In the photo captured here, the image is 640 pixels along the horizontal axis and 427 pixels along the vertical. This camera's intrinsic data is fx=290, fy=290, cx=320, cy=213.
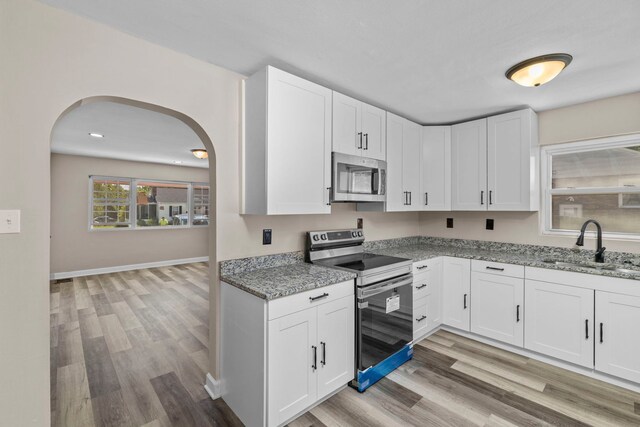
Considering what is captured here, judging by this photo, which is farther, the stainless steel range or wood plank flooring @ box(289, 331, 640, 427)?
the stainless steel range

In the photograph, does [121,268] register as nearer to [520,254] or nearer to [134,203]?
[134,203]

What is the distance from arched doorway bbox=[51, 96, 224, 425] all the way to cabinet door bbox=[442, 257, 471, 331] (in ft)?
7.89

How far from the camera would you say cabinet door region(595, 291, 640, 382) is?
2.17m

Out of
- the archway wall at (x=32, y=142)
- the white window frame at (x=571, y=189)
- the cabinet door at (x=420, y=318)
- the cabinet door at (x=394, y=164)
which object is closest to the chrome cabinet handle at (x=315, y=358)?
the cabinet door at (x=420, y=318)

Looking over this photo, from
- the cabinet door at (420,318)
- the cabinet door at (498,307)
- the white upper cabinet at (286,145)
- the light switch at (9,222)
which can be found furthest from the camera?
the cabinet door at (420,318)

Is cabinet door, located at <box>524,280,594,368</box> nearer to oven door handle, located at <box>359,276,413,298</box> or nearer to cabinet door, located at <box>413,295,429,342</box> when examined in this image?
cabinet door, located at <box>413,295,429,342</box>

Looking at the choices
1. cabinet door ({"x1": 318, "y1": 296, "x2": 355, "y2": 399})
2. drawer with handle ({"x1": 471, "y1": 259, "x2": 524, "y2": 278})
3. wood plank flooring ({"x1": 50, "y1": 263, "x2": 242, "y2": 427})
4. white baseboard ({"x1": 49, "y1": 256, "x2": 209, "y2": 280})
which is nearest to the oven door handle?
cabinet door ({"x1": 318, "y1": 296, "x2": 355, "y2": 399})

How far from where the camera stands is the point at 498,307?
2818 mm

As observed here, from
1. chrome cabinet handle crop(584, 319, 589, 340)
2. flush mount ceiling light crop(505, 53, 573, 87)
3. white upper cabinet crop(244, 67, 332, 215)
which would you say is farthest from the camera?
chrome cabinet handle crop(584, 319, 589, 340)

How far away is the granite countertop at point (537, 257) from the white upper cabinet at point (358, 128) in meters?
1.11

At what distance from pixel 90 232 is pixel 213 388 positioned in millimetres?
5260

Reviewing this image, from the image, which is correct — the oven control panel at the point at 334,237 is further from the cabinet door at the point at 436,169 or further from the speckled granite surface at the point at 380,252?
the cabinet door at the point at 436,169

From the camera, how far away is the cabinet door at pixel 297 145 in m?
2.04

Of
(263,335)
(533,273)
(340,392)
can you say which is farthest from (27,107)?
(533,273)
